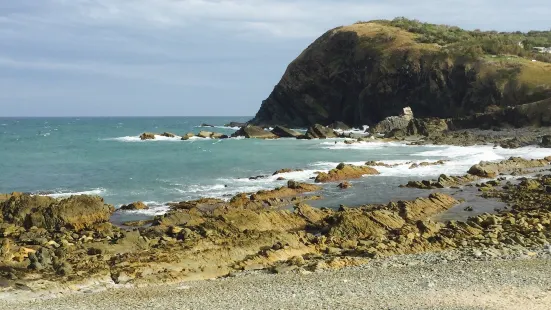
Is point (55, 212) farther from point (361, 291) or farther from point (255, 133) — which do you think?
point (255, 133)

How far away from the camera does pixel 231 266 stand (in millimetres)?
15141

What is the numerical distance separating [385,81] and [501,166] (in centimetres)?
5132

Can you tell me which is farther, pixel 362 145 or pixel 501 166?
pixel 362 145

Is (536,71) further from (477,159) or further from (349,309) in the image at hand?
(349,309)

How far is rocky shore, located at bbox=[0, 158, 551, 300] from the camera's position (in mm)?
14594

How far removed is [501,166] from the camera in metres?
34.7

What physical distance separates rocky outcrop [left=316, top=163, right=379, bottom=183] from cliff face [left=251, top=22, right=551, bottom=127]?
39.6 m

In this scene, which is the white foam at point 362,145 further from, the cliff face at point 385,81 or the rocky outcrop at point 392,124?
the cliff face at point 385,81

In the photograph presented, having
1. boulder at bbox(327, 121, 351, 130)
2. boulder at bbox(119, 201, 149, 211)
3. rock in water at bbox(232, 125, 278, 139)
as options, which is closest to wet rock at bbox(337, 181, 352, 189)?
boulder at bbox(119, 201, 149, 211)

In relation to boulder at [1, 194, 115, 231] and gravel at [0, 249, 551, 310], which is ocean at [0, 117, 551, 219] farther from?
gravel at [0, 249, 551, 310]

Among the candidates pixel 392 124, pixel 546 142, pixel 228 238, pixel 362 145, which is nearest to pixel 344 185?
pixel 228 238

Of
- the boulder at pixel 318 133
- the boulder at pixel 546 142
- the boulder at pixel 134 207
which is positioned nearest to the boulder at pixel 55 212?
the boulder at pixel 134 207

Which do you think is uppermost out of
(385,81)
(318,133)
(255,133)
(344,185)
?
(385,81)

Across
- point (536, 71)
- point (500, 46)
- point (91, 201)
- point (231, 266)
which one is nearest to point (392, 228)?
point (231, 266)
